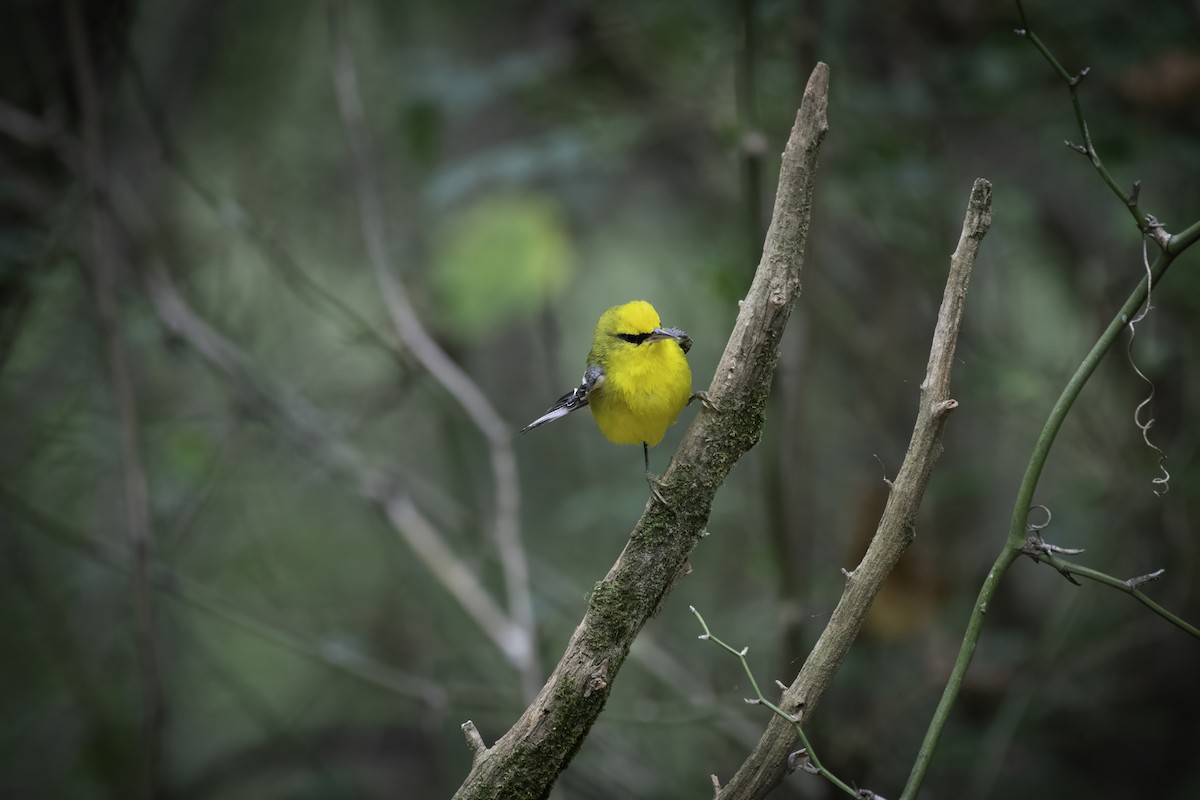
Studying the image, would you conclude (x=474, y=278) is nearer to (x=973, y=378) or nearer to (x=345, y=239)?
(x=973, y=378)

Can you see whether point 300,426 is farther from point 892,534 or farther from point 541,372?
point 892,534

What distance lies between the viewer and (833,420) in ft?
21.2

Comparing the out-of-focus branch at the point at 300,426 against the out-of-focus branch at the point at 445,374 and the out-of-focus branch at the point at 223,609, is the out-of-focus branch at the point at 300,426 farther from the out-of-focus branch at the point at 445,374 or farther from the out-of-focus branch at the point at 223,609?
the out-of-focus branch at the point at 223,609

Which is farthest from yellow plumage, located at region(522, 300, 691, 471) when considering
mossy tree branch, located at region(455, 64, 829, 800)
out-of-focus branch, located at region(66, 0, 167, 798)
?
out-of-focus branch, located at region(66, 0, 167, 798)

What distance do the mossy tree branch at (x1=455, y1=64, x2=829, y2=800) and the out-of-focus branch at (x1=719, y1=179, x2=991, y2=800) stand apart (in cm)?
28

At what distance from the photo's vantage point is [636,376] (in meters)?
2.07

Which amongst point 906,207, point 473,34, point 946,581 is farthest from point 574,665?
point 473,34

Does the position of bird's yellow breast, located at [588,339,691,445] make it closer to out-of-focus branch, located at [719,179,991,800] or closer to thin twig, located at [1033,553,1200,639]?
out-of-focus branch, located at [719,179,991,800]

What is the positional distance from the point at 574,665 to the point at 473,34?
502 centimetres

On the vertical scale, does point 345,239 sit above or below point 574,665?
above

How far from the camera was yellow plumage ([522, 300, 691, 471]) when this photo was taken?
203 centimetres

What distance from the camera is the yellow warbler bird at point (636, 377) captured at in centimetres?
203

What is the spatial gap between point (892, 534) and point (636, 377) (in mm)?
686

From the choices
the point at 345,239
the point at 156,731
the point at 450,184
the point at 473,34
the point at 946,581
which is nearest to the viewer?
the point at 156,731
